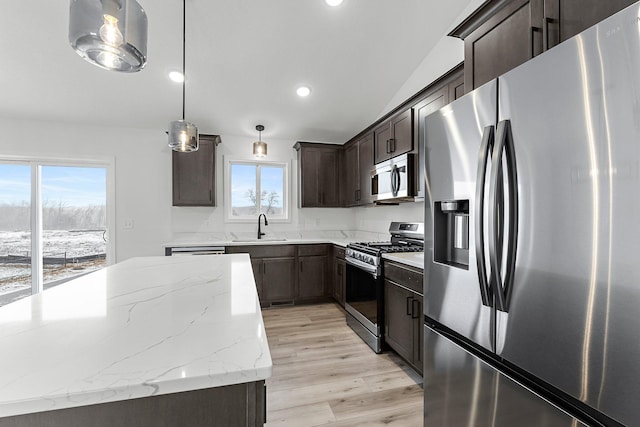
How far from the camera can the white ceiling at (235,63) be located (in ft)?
8.24

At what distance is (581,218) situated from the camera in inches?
34.9

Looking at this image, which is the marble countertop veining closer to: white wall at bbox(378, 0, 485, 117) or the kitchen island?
white wall at bbox(378, 0, 485, 117)

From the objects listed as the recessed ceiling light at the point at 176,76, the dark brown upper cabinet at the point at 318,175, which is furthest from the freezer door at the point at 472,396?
the recessed ceiling light at the point at 176,76

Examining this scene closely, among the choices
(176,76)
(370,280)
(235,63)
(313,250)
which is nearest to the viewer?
(370,280)

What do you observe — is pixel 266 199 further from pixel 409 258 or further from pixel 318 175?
pixel 409 258

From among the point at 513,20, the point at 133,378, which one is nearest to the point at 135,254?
the point at 133,378

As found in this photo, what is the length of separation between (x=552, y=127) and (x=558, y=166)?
129 millimetres

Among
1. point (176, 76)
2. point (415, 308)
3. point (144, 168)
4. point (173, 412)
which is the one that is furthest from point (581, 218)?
point (144, 168)

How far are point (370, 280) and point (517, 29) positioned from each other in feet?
6.83

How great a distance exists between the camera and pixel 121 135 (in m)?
3.94

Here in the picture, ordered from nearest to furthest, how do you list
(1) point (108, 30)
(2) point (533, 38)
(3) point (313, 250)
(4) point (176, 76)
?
1. (1) point (108, 30)
2. (2) point (533, 38)
3. (4) point (176, 76)
4. (3) point (313, 250)

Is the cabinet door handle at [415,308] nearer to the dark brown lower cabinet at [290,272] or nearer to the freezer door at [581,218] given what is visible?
the freezer door at [581,218]

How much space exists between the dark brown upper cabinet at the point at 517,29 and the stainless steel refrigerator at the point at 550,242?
28 centimetres

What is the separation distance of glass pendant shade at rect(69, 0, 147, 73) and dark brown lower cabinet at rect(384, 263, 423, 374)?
1967 mm
